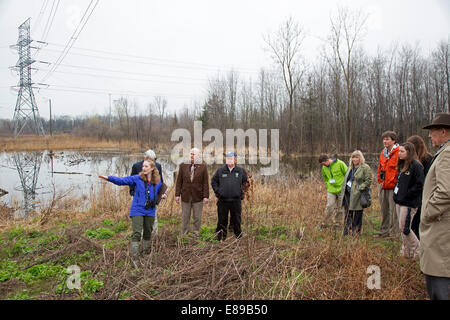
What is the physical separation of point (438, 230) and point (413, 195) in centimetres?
201

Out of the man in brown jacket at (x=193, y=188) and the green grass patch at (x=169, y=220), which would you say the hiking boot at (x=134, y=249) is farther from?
the green grass patch at (x=169, y=220)

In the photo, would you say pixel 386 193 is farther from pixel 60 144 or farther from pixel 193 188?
pixel 60 144

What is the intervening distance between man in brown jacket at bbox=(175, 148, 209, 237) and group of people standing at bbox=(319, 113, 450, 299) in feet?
9.35

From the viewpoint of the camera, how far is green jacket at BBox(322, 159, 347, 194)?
20.5 feet

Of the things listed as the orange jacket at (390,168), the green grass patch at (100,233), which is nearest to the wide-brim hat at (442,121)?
the orange jacket at (390,168)

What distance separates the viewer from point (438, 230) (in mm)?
2449

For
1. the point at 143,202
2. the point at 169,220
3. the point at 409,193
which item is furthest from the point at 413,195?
the point at 169,220

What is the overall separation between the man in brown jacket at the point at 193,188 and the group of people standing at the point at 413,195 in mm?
2851

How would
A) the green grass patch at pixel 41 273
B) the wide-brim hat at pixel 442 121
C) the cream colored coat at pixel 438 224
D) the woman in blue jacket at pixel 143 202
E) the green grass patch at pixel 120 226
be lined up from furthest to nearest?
the green grass patch at pixel 120 226 → the woman in blue jacket at pixel 143 202 → the green grass patch at pixel 41 273 → the wide-brim hat at pixel 442 121 → the cream colored coat at pixel 438 224

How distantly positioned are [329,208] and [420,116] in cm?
3341

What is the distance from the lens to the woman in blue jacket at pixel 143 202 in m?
4.62

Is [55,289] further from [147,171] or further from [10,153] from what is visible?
[10,153]
